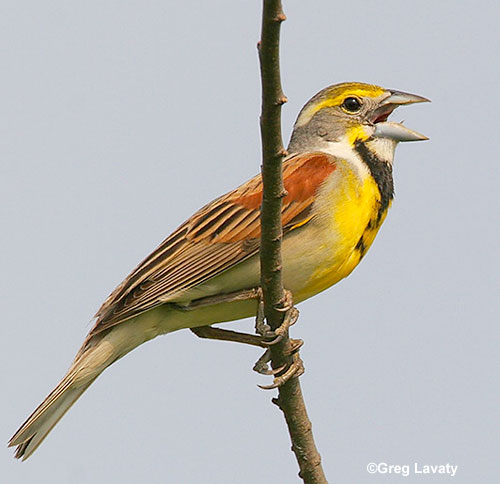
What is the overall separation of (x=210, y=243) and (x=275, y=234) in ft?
4.31

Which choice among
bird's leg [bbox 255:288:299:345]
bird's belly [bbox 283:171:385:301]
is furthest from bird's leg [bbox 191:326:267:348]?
bird's leg [bbox 255:288:299:345]

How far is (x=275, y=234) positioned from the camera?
4.84 meters

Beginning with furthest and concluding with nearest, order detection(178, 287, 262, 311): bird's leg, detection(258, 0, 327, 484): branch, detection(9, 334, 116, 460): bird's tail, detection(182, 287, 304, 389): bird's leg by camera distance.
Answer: detection(9, 334, 116, 460): bird's tail
detection(178, 287, 262, 311): bird's leg
detection(182, 287, 304, 389): bird's leg
detection(258, 0, 327, 484): branch

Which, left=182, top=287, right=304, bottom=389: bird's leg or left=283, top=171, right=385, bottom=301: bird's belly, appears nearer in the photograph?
left=182, top=287, right=304, bottom=389: bird's leg

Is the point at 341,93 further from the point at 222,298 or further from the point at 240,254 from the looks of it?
the point at 222,298

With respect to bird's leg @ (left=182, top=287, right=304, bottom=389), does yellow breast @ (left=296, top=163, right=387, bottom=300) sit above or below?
above

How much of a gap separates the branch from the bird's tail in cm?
122

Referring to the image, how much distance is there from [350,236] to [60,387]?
6.91 feet

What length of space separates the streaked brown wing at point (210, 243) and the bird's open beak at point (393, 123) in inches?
19.2

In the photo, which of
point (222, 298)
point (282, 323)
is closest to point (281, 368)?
point (282, 323)

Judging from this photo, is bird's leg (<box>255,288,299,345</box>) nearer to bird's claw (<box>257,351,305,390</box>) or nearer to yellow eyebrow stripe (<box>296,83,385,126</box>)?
bird's claw (<box>257,351,305,390</box>)

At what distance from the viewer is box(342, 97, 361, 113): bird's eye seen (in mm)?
6785

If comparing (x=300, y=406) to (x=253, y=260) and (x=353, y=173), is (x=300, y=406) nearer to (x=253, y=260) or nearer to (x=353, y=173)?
(x=253, y=260)

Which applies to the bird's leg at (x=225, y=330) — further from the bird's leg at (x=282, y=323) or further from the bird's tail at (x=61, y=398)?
the bird's tail at (x=61, y=398)
